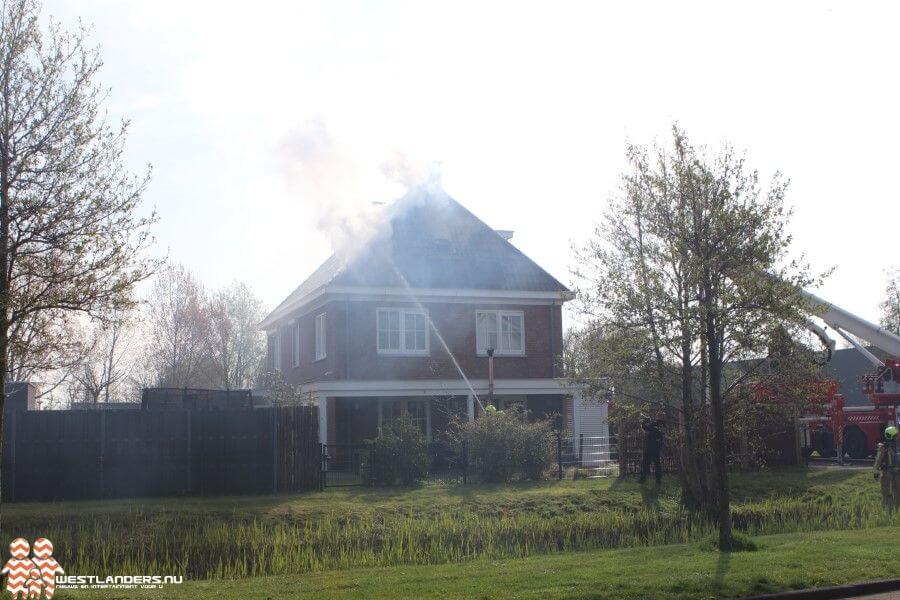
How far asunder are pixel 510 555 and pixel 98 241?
8.28m

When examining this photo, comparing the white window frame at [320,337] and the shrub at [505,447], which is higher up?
the white window frame at [320,337]

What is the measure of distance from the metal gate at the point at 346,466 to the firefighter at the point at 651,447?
279 inches

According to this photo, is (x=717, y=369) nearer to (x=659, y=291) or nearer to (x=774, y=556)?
(x=659, y=291)

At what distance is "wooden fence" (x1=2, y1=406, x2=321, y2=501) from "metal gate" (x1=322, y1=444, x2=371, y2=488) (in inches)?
33.2

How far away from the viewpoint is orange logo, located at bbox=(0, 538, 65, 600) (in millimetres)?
10633

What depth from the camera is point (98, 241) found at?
38.8 feet

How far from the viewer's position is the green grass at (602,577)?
36.6 feet

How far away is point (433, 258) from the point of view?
3366cm

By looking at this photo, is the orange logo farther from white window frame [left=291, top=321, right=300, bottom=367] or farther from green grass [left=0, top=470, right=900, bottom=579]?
white window frame [left=291, top=321, right=300, bottom=367]

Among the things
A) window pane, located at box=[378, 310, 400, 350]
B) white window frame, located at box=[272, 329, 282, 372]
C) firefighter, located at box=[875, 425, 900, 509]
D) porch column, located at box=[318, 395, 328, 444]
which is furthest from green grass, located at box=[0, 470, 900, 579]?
Answer: white window frame, located at box=[272, 329, 282, 372]


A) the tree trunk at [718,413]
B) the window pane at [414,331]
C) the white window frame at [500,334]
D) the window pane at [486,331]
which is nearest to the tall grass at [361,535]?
the tree trunk at [718,413]

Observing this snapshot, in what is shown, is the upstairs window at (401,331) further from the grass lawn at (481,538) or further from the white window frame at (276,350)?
the white window frame at (276,350)

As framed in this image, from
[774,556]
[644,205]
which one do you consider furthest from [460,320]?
[774,556]

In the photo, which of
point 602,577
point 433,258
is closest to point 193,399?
point 433,258
